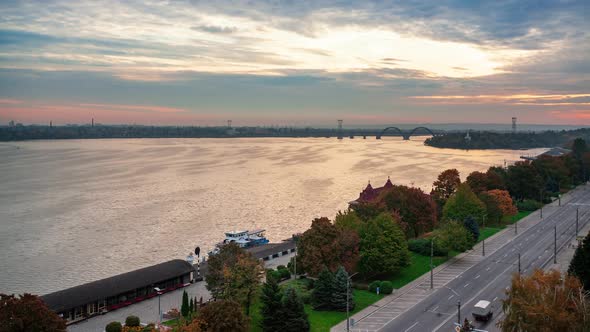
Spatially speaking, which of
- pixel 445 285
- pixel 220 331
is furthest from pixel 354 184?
pixel 220 331

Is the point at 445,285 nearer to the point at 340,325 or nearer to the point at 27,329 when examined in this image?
the point at 340,325

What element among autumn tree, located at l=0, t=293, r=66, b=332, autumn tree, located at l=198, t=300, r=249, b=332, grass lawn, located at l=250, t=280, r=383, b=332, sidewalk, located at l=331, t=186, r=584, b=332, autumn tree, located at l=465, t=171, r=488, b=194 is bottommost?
grass lawn, located at l=250, t=280, r=383, b=332

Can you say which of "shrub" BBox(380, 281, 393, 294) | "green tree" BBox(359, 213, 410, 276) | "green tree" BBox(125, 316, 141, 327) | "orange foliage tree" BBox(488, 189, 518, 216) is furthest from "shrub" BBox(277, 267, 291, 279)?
"orange foliage tree" BBox(488, 189, 518, 216)

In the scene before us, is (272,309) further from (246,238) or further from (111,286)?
(246,238)

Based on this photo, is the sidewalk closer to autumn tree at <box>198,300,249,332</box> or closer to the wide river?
autumn tree at <box>198,300,249,332</box>

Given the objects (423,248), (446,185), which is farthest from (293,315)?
(446,185)

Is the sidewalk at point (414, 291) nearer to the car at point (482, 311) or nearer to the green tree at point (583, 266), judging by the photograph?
the car at point (482, 311)
